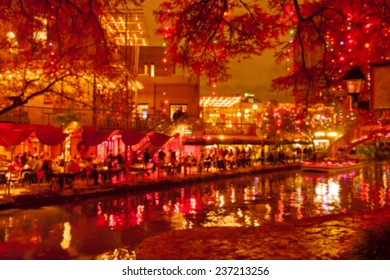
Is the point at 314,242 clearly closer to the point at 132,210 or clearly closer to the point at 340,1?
the point at 340,1

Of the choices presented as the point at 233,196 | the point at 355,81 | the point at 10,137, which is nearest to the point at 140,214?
the point at 233,196

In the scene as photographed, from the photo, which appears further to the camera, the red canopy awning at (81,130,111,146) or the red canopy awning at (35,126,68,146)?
the red canopy awning at (81,130,111,146)

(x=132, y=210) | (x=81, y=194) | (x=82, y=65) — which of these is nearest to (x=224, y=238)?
(x=132, y=210)

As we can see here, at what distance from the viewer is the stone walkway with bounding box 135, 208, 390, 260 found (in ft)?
24.4

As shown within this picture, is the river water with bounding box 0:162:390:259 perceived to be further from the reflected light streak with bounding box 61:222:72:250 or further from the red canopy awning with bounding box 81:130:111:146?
the red canopy awning with bounding box 81:130:111:146

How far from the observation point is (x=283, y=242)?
8359 mm

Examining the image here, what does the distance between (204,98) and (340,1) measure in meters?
37.5

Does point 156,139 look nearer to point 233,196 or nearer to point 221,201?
point 233,196

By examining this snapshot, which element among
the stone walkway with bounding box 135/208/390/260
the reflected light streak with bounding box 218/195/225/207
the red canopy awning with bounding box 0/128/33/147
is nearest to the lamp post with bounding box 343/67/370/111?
the stone walkway with bounding box 135/208/390/260

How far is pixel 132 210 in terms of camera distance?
49.9 ft

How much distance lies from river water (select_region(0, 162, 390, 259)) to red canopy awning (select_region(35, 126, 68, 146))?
3450mm

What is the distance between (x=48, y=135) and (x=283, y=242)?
13790mm

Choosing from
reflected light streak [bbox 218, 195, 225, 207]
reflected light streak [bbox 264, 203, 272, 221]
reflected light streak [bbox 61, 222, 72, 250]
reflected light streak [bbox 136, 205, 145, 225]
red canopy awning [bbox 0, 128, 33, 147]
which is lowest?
reflected light streak [bbox 61, 222, 72, 250]

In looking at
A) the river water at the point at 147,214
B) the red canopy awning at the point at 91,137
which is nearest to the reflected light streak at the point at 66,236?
the river water at the point at 147,214
